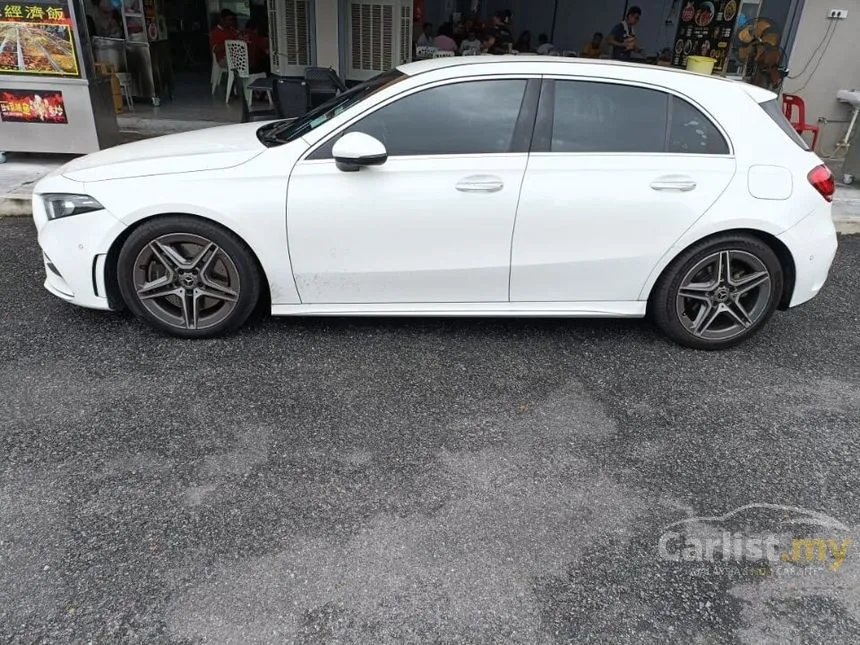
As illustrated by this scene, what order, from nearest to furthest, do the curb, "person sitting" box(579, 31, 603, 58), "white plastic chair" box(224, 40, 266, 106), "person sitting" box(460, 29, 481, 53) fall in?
the curb, "white plastic chair" box(224, 40, 266, 106), "person sitting" box(460, 29, 481, 53), "person sitting" box(579, 31, 603, 58)

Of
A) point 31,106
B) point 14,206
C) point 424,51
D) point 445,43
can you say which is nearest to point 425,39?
point 445,43

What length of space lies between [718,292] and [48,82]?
6534 millimetres

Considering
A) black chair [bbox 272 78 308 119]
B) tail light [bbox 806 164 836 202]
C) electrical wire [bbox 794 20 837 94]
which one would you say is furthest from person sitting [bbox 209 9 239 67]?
tail light [bbox 806 164 836 202]

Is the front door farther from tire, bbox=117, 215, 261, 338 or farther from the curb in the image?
the curb

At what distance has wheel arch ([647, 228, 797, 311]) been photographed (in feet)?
12.5

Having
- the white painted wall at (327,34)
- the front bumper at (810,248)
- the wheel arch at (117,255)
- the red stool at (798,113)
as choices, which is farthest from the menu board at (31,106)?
the red stool at (798,113)

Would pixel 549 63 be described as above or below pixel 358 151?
above

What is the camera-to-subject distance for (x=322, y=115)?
3.88 meters

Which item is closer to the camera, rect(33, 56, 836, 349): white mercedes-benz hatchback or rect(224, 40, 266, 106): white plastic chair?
rect(33, 56, 836, 349): white mercedes-benz hatchback

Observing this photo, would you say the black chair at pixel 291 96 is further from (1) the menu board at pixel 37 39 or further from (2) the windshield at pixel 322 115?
(2) the windshield at pixel 322 115

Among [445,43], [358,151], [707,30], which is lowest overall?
[358,151]

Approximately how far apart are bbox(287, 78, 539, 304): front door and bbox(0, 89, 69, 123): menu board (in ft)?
14.9

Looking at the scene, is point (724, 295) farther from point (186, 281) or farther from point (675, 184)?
point (186, 281)

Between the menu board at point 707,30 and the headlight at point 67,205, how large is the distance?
9412 millimetres
